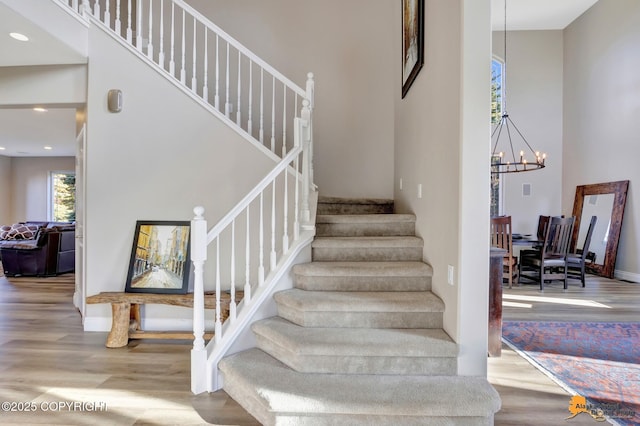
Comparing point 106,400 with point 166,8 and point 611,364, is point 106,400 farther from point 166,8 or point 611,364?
point 166,8

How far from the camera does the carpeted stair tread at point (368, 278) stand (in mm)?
2656

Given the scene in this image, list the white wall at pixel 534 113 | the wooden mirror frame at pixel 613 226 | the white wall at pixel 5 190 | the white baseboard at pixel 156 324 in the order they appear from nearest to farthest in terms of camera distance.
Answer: the white baseboard at pixel 156 324
the wooden mirror frame at pixel 613 226
the white wall at pixel 534 113
the white wall at pixel 5 190

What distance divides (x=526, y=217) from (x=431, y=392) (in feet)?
22.5

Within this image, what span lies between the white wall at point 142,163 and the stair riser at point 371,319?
5.04 ft

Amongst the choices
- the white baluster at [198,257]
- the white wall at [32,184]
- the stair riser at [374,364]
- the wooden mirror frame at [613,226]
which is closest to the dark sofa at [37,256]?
the white wall at [32,184]

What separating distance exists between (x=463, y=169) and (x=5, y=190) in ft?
41.9

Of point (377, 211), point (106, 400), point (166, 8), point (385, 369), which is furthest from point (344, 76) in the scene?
point (106, 400)

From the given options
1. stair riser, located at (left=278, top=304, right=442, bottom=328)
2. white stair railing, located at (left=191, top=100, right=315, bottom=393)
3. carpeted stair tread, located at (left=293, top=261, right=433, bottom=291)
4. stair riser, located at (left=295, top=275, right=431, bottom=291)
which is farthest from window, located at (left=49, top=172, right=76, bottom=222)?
stair riser, located at (left=278, top=304, right=442, bottom=328)

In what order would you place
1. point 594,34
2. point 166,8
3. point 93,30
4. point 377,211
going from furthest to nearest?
point 594,34, point 166,8, point 377,211, point 93,30

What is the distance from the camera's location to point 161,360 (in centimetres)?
270

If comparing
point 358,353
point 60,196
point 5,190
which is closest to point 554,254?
point 358,353

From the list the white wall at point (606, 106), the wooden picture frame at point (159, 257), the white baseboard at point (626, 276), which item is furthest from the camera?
the white wall at point (606, 106)

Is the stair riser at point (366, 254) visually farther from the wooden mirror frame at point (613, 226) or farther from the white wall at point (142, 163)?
the wooden mirror frame at point (613, 226)

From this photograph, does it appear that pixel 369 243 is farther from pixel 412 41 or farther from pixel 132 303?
pixel 132 303
